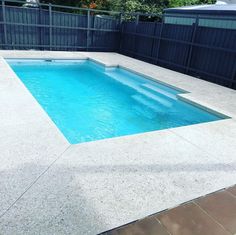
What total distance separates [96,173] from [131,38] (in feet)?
29.6

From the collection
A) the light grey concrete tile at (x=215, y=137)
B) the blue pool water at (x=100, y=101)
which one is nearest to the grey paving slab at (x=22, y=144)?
the blue pool water at (x=100, y=101)

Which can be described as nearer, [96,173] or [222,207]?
[222,207]

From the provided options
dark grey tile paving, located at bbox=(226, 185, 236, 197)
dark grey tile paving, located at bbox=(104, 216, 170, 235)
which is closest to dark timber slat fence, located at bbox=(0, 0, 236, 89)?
dark grey tile paving, located at bbox=(226, 185, 236, 197)

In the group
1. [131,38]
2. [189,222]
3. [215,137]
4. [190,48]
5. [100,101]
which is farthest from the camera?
[131,38]

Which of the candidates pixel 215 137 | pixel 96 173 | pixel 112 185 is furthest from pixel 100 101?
pixel 112 185

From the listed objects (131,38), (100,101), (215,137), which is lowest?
(100,101)

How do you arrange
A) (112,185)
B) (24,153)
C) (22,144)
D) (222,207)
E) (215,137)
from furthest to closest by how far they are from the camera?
(215,137)
(22,144)
(24,153)
(112,185)
(222,207)

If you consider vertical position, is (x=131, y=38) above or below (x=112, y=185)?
above

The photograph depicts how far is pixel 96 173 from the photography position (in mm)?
2482

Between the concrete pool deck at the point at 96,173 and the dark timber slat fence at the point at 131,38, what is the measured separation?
3.68 metres

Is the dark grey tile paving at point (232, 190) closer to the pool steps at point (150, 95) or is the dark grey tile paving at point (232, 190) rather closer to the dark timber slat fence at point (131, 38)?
the pool steps at point (150, 95)

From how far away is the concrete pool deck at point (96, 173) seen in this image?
6.25ft

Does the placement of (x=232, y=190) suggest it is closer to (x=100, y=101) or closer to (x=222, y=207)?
(x=222, y=207)

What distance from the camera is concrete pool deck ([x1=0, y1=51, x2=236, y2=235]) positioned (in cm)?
191
